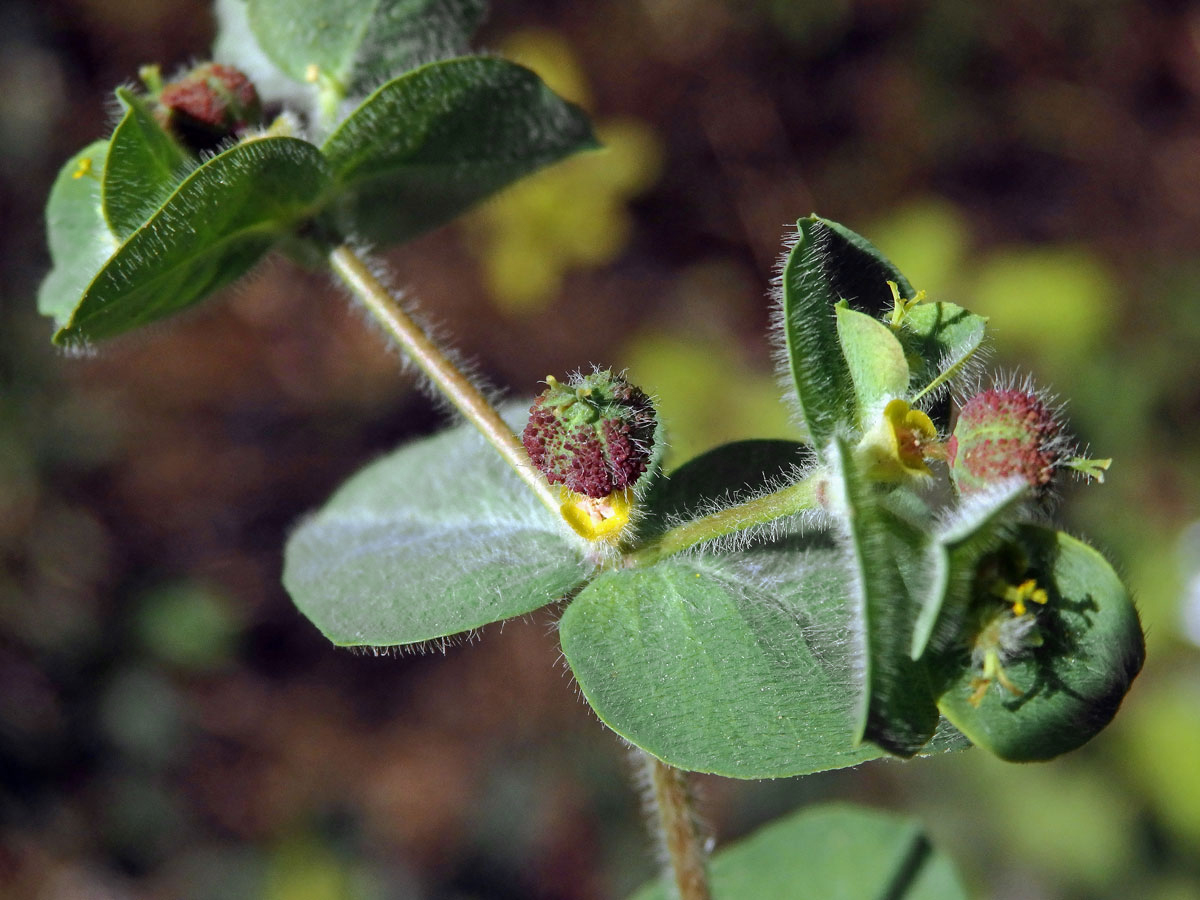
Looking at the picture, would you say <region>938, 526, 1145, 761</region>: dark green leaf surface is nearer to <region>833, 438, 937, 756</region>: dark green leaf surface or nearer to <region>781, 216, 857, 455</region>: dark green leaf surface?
<region>833, 438, 937, 756</region>: dark green leaf surface

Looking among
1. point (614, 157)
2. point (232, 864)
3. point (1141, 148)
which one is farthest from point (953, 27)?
point (232, 864)

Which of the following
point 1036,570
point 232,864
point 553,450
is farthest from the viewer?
point 232,864

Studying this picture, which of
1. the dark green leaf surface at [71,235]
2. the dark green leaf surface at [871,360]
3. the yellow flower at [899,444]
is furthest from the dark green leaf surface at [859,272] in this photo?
the dark green leaf surface at [71,235]

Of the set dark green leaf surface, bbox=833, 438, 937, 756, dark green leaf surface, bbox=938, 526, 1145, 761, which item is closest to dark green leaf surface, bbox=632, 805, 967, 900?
dark green leaf surface, bbox=938, 526, 1145, 761

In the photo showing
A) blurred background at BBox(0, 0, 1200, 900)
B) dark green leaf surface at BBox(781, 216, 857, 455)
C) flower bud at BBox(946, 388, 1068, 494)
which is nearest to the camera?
flower bud at BBox(946, 388, 1068, 494)

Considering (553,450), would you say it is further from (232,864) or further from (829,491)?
(232,864)

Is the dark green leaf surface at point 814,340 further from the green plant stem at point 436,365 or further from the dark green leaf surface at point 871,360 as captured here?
the green plant stem at point 436,365
